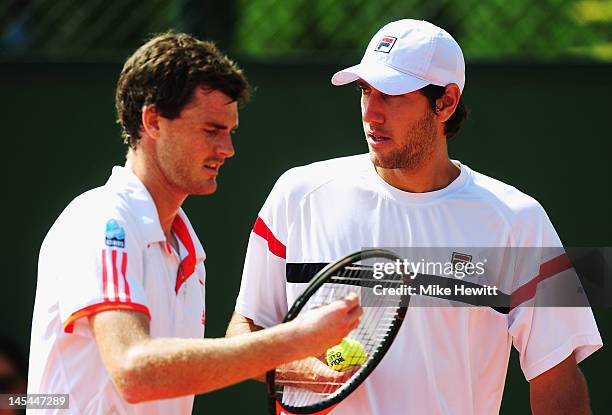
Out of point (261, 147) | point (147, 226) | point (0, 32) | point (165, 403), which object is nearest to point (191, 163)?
point (147, 226)

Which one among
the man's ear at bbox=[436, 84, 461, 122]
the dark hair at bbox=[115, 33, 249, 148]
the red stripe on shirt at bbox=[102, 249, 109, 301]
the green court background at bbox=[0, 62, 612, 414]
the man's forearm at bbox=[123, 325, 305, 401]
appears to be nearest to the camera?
the man's forearm at bbox=[123, 325, 305, 401]

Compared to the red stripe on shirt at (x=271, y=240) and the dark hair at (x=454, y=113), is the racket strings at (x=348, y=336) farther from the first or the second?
the dark hair at (x=454, y=113)

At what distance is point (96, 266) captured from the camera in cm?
256

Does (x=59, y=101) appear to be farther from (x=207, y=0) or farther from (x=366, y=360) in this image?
(x=366, y=360)

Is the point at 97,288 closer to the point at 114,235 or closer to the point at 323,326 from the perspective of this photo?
the point at 114,235

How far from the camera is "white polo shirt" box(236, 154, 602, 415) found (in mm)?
3139

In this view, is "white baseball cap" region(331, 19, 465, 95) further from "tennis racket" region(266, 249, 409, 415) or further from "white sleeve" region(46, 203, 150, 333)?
"white sleeve" region(46, 203, 150, 333)

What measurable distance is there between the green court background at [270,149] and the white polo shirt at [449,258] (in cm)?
145

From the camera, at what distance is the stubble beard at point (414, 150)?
10.8 ft

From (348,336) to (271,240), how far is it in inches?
17.5

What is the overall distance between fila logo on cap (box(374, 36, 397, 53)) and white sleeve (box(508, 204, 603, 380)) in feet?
2.24

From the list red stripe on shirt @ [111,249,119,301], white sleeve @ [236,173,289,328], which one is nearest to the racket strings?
white sleeve @ [236,173,289,328]

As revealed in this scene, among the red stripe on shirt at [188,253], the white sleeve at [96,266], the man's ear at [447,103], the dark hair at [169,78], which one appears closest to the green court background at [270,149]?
the man's ear at [447,103]

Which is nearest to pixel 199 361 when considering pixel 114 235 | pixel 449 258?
pixel 114 235
